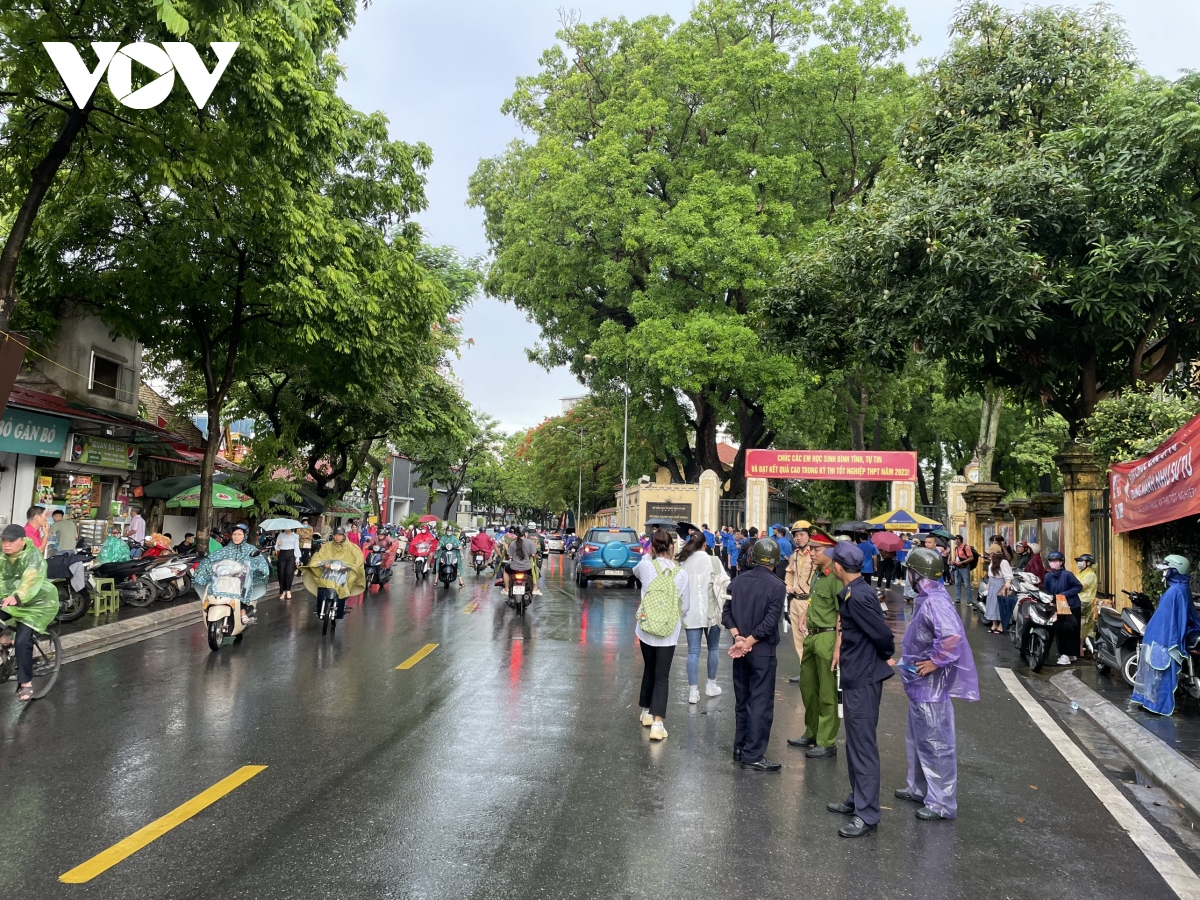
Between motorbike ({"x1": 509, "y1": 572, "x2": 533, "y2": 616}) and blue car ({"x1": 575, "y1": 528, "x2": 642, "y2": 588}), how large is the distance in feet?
23.4

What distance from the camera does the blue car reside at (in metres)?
22.7

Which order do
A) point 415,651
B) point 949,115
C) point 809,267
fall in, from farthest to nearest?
1. point 809,267
2. point 949,115
3. point 415,651

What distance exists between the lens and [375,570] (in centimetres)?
2084

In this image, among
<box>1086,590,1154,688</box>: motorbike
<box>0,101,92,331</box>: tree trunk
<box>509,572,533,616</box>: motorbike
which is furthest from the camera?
<box>509,572,533,616</box>: motorbike

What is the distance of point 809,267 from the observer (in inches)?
630

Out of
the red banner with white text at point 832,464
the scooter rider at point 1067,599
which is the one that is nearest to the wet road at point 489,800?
the scooter rider at point 1067,599

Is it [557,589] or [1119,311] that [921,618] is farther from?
[557,589]

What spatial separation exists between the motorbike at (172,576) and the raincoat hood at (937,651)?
13.9 meters

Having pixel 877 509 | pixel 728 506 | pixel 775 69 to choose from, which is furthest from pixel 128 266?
pixel 877 509

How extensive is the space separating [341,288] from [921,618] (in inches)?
527

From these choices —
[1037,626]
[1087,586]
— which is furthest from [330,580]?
[1087,586]

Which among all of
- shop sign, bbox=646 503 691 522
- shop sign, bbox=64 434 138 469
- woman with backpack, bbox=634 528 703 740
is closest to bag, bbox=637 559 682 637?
woman with backpack, bbox=634 528 703 740

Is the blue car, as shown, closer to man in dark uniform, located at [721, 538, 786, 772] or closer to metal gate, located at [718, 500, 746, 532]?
metal gate, located at [718, 500, 746, 532]

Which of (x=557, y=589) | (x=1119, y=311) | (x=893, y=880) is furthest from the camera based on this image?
(x=557, y=589)
